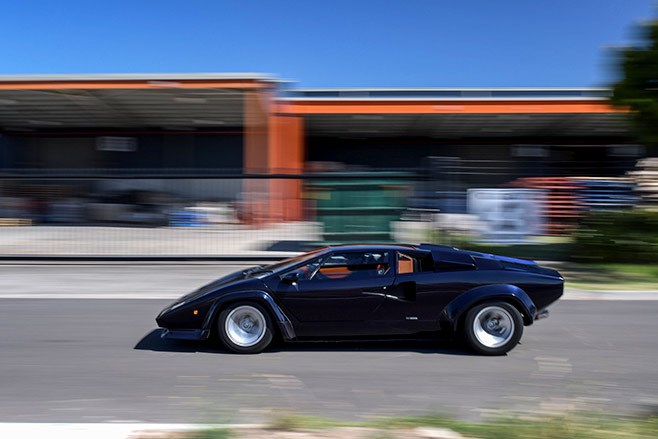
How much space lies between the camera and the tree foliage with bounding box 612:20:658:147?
44.9 ft

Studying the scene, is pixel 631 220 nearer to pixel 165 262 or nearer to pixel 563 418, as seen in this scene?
pixel 165 262

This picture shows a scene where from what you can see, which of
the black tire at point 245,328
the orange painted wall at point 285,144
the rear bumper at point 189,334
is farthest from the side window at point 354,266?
the orange painted wall at point 285,144

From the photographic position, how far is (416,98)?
27297mm

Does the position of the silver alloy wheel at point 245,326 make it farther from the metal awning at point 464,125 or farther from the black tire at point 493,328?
the metal awning at point 464,125

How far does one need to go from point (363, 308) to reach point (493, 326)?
140 centimetres

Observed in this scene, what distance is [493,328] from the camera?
7094 millimetres

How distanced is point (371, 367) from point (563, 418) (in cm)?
254

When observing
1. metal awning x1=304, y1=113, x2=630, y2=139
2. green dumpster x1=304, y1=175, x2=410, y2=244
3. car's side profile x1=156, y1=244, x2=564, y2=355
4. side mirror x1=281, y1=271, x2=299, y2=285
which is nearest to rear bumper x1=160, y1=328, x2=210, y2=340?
car's side profile x1=156, y1=244, x2=564, y2=355

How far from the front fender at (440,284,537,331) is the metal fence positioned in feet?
27.1

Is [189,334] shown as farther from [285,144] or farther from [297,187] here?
[285,144]

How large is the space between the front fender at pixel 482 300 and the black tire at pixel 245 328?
1.89 m

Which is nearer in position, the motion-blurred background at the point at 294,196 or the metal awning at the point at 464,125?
the motion-blurred background at the point at 294,196

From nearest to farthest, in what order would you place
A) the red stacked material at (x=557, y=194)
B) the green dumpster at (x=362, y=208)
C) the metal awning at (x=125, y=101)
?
the green dumpster at (x=362, y=208) → the red stacked material at (x=557, y=194) → the metal awning at (x=125, y=101)

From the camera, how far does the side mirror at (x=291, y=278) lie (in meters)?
7.12
